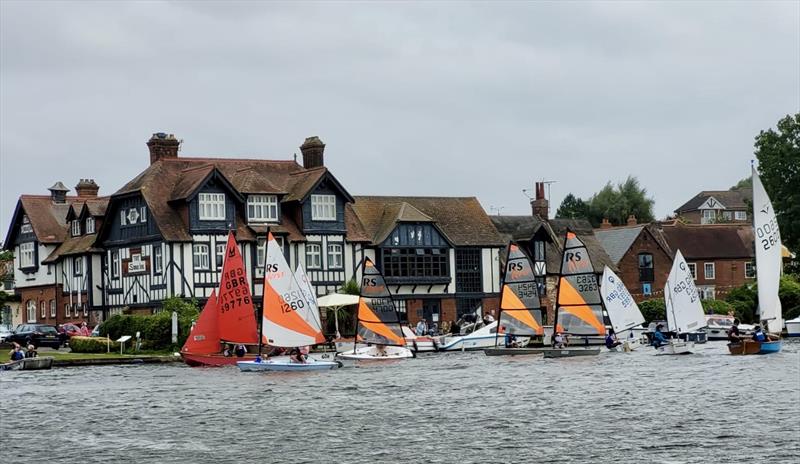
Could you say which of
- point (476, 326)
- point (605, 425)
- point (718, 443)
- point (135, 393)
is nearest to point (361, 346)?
point (476, 326)

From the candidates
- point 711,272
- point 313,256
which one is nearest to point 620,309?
point 313,256

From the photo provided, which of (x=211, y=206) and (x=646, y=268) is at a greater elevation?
(x=211, y=206)

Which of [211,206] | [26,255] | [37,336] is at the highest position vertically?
[211,206]

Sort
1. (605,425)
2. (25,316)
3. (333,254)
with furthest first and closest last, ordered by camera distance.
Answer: (25,316) → (333,254) → (605,425)

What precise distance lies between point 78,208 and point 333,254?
17651mm

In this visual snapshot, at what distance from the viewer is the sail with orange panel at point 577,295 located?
72.3 meters

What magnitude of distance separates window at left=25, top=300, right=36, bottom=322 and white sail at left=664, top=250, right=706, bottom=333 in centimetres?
4482

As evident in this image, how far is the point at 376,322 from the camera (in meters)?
73.2

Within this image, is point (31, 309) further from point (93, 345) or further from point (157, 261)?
point (93, 345)

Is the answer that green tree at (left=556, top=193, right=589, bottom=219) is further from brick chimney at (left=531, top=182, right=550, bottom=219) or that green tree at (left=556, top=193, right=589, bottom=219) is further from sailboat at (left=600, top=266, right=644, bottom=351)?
sailboat at (left=600, top=266, right=644, bottom=351)

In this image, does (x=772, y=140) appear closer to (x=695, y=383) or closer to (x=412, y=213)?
(x=412, y=213)

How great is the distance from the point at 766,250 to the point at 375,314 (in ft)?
66.8

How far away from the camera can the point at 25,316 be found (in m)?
99.9

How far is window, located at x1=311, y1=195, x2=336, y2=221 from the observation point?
294ft
